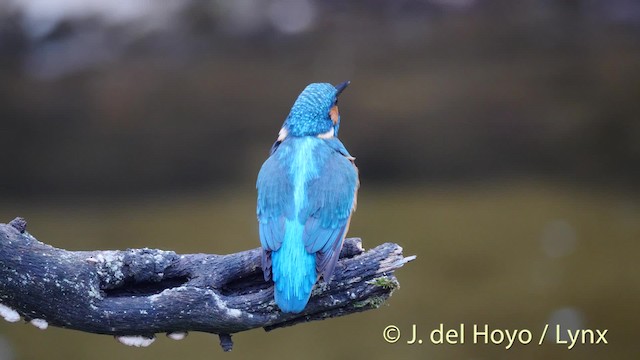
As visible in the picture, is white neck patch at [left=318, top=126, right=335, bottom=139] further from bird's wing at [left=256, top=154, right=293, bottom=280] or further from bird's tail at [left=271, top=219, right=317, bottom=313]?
bird's tail at [left=271, top=219, right=317, bottom=313]

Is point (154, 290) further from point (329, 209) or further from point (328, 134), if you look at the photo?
point (328, 134)

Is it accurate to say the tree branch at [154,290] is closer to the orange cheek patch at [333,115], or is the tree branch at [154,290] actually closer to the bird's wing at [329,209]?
the bird's wing at [329,209]

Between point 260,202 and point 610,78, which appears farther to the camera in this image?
point 610,78

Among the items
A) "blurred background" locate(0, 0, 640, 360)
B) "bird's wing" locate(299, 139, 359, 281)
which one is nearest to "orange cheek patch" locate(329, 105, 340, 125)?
"bird's wing" locate(299, 139, 359, 281)

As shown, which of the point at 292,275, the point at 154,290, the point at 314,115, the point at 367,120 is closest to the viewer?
Result: the point at 292,275

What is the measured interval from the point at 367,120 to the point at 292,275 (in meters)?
2.02

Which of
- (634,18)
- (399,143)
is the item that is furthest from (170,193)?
(634,18)

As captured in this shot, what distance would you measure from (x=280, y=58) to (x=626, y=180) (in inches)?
64.5

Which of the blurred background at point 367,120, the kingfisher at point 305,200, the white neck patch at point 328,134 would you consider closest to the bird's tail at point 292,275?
the kingfisher at point 305,200

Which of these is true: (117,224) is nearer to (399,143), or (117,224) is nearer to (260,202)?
(399,143)

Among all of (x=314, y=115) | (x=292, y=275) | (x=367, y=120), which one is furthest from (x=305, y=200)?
(x=367, y=120)

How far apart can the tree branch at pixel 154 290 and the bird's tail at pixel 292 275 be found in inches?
2.4

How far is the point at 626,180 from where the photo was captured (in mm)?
3916

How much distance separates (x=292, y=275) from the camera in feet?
6.52
